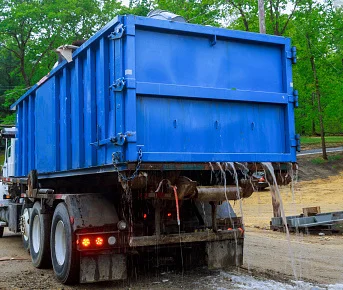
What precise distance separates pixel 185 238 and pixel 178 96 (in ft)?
6.37

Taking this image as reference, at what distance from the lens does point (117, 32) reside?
18.4 feet

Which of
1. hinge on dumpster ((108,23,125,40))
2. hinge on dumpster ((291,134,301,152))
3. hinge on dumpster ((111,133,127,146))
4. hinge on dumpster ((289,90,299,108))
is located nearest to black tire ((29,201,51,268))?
hinge on dumpster ((111,133,127,146))

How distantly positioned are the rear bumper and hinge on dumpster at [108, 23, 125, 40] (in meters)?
2.57

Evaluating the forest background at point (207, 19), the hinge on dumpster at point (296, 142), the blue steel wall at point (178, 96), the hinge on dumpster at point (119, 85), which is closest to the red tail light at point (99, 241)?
the blue steel wall at point (178, 96)

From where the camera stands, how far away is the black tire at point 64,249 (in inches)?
243

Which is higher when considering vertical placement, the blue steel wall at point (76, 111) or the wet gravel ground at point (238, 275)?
the blue steel wall at point (76, 111)

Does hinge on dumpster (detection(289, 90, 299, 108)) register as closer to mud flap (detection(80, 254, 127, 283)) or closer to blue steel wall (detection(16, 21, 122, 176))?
blue steel wall (detection(16, 21, 122, 176))

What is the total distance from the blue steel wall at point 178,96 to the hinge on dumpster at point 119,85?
0.18 ft

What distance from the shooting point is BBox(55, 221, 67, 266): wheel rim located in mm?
6691

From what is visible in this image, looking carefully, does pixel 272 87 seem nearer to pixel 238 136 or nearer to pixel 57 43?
pixel 238 136

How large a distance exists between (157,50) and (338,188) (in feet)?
74.0

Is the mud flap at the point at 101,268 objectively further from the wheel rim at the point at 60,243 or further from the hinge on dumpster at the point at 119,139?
the hinge on dumpster at the point at 119,139

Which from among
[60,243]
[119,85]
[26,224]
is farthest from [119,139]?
[26,224]

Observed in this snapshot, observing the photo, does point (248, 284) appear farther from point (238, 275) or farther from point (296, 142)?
point (296, 142)
